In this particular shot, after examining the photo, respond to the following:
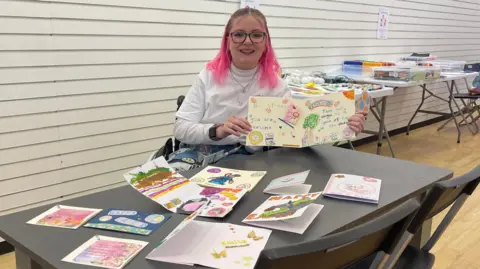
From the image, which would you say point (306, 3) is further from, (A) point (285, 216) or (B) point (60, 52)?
(A) point (285, 216)

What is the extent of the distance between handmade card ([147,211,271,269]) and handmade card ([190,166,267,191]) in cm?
29

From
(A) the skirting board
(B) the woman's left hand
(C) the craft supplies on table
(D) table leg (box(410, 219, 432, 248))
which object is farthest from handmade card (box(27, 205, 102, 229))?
(C) the craft supplies on table

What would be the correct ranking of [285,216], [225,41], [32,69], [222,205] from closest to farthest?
1. [285,216]
2. [222,205]
3. [225,41]
4. [32,69]

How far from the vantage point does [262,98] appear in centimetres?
167

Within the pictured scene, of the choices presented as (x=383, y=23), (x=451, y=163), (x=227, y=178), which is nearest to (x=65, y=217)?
(x=227, y=178)

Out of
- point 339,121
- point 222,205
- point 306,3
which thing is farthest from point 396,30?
point 222,205

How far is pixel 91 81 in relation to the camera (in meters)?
2.67

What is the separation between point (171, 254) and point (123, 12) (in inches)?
84.0

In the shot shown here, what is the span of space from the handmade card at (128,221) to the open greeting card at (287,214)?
24 cm

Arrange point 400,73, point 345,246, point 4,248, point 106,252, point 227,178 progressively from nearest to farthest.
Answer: point 345,246, point 106,252, point 227,178, point 4,248, point 400,73

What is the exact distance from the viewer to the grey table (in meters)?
1.01

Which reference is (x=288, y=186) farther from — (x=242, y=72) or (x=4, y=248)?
(x=4, y=248)

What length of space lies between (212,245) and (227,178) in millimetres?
468

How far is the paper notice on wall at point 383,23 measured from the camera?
4863 millimetres
